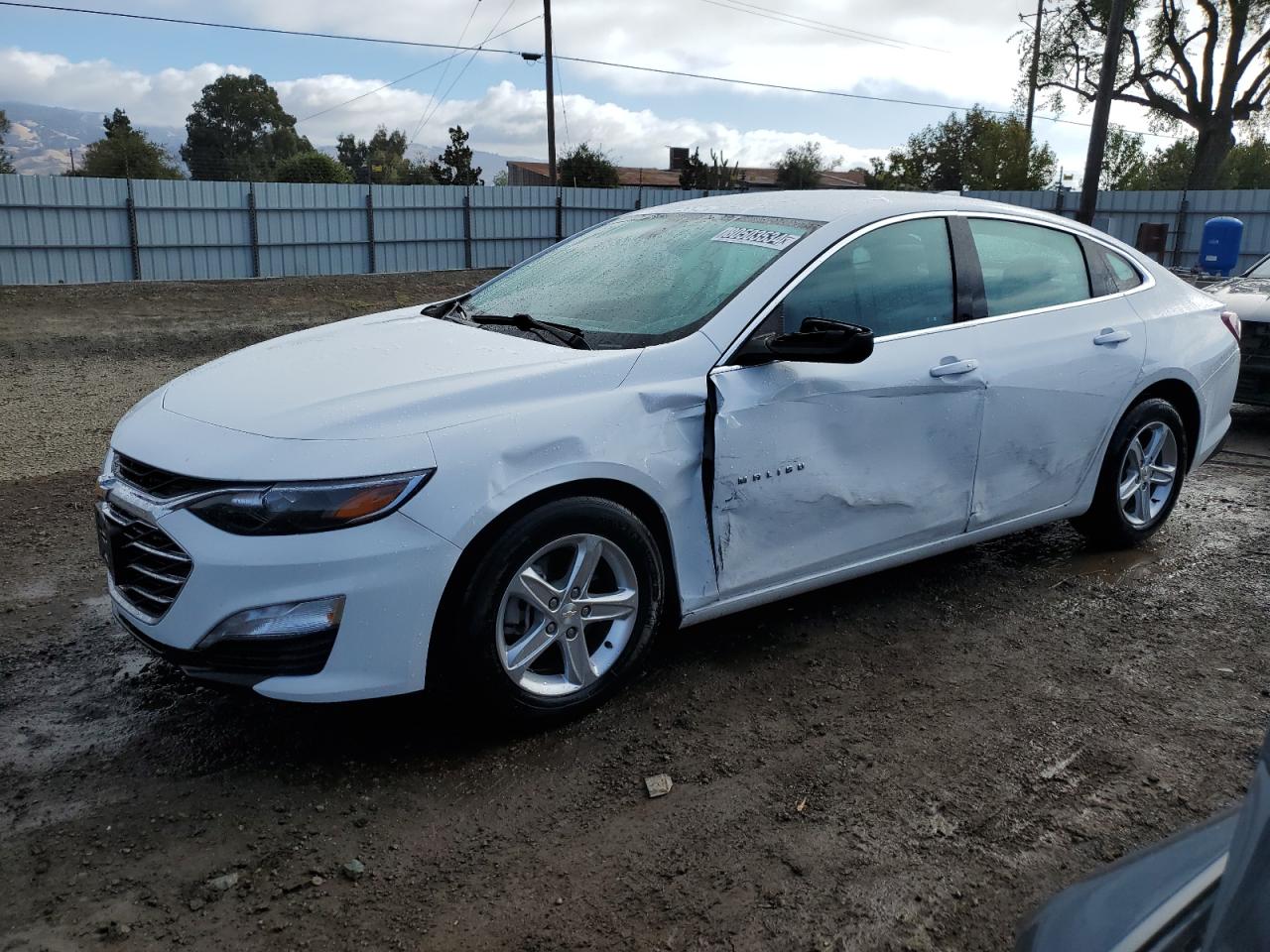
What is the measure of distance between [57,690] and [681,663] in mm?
2145

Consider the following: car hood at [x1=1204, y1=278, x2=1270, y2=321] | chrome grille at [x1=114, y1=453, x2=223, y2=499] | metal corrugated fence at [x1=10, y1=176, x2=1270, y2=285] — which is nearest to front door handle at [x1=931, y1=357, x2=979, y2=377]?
chrome grille at [x1=114, y1=453, x2=223, y2=499]

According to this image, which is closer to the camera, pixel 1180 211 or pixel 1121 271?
pixel 1121 271

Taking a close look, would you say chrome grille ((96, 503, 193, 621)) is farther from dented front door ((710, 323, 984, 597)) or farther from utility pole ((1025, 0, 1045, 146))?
utility pole ((1025, 0, 1045, 146))

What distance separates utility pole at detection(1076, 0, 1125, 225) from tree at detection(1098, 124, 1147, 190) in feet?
129

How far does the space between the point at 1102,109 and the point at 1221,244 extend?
14.5 feet

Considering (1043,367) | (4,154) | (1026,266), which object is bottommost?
(1043,367)

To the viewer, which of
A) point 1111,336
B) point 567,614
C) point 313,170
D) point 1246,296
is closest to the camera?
point 567,614

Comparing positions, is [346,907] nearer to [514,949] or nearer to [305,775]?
[514,949]

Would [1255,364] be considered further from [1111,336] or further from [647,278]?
[647,278]

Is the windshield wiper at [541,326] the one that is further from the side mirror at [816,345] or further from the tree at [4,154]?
the tree at [4,154]

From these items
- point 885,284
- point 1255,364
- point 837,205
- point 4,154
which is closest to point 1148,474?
point 885,284

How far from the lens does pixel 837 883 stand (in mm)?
2691

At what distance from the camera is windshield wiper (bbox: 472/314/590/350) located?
3672mm

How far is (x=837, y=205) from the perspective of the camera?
4.21 meters
